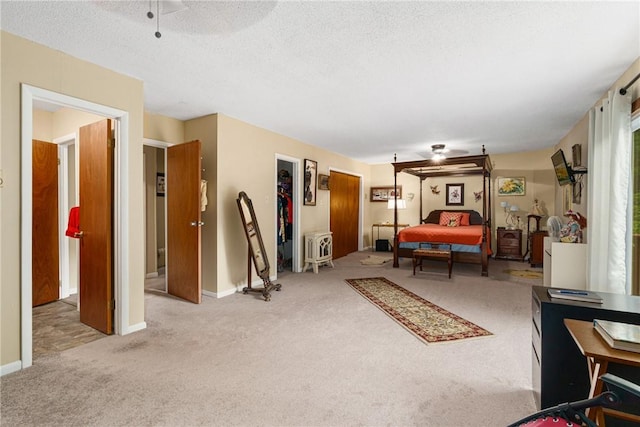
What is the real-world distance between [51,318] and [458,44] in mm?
4651

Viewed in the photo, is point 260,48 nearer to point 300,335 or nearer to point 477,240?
point 300,335

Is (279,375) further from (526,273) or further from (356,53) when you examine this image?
(526,273)

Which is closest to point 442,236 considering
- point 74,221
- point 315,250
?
point 315,250

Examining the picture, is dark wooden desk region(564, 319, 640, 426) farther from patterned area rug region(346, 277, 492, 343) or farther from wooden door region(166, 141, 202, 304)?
wooden door region(166, 141, 202, 304)

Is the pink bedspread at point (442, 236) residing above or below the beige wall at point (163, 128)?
below

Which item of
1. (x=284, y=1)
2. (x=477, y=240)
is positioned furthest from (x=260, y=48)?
(x=477, y=240)

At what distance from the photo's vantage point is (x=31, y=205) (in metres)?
2.32

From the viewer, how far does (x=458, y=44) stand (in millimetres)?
2309

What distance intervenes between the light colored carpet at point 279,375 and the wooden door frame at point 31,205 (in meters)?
0.23

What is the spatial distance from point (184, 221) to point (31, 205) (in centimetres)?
170

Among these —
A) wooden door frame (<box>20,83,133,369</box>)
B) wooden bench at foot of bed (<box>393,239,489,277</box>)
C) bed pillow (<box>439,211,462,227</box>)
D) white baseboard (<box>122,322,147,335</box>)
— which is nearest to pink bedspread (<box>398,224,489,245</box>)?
wooden bench at foot of bed (<box>393,239,489,277</box>)

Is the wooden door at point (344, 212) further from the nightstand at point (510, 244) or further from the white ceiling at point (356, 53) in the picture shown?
the nightstand at point (510, 244)

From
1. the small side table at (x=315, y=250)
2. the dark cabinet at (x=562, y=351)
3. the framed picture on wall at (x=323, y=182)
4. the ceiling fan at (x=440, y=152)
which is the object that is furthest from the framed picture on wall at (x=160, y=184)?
the dark cabinet at (x=562, y=351)

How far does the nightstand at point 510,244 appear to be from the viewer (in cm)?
687
